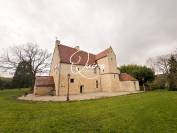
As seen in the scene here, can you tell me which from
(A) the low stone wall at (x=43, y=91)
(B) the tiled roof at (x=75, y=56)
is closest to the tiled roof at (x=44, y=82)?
(A) the low stone wall at (x=43, y=91)

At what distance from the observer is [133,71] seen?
4394cm

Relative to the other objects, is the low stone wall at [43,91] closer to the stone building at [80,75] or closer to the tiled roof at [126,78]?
the stone building at [80,75]

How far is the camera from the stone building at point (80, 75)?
1114 inches

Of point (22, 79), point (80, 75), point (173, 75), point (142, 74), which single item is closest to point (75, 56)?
point (80, 75)

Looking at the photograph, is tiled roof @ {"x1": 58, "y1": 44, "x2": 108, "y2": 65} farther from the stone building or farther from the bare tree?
the bare tree

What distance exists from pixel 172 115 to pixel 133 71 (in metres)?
36.8

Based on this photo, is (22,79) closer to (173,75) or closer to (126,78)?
(126,78)

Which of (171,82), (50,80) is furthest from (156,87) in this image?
(50,80)

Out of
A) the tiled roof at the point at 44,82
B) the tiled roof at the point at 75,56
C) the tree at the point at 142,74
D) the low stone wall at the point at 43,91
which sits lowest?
the low stone wall at the point at 43,91

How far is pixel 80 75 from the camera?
103ft

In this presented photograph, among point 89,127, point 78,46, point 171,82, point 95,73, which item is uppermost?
point 78,46

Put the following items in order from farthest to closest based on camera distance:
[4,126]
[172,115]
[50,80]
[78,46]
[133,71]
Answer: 1. [133,71]
2. [78,46]
3. [50,80]
4. [172,115]
5. [4,126]

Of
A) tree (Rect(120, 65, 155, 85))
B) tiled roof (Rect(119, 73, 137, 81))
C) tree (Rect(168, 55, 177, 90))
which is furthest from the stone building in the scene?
tree (Rect(120, 65, 155, 85))

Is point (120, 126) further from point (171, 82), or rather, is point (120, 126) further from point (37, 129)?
point (171, 82)
